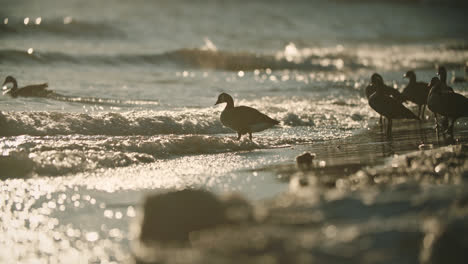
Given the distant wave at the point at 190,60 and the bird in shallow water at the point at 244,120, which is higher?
the distant wave at the point at 190,60

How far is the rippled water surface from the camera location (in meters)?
8.02

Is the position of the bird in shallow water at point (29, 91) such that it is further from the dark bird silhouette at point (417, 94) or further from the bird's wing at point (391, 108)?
the dark bird silhouette at point (417, 94)

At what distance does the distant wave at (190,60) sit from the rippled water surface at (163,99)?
0.08 m

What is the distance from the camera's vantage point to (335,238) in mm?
4910

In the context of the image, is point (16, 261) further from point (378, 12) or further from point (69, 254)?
point (378, 12)

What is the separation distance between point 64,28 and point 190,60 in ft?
28.2

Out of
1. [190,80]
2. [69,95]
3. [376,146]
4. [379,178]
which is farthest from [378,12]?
[379,178]

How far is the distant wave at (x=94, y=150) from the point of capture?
9.75m

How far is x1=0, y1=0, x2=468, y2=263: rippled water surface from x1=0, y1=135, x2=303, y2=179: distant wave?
0.03 meters

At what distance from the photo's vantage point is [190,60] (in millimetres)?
28672

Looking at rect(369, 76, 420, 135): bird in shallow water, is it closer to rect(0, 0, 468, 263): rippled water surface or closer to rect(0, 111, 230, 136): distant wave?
rect(0, 0, 468, 263): rippled water surface

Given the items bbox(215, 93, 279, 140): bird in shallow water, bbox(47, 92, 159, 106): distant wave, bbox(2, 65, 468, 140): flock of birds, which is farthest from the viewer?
bbox(47, 92, 159, 106): distant wave

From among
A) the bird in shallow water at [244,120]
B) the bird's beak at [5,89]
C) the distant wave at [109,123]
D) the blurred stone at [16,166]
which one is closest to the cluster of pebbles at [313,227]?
the blurred stone at [16,166]

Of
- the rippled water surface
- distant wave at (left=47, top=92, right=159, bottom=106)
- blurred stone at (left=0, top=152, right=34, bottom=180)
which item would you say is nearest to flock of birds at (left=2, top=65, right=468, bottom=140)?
the rippled water surface
